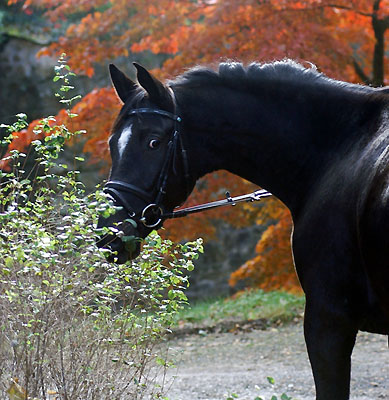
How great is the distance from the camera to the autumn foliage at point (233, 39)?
668 centimetres

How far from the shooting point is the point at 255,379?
586 centimetres

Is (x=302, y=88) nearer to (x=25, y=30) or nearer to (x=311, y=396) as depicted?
(x=311, y=396)

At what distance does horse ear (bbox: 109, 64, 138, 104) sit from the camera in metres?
3.24

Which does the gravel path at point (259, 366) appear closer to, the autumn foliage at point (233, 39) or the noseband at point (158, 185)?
the autumn foliage at point (233, 39)

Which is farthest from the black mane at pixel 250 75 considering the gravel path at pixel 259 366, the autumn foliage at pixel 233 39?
the autumn foliage at pixel 233 39

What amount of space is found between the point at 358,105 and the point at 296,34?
3.85 metres

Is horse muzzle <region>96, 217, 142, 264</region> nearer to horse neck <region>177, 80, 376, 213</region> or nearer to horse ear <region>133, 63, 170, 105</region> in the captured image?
horse neck <region>177, 80, 376, 213</region>

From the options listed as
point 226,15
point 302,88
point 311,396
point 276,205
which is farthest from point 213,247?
point 302,88

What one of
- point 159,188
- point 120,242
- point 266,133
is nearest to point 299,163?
point 266,133

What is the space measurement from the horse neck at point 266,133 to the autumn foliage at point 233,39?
3144 mm

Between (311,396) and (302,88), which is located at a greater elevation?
(302,88)

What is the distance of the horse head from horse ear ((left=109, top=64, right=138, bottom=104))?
9 cm

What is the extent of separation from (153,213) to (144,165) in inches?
8.5

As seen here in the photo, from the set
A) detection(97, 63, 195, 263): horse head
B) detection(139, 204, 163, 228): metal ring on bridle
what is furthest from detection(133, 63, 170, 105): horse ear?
detection(139, 204, 163, 228): metal ring on bridle
